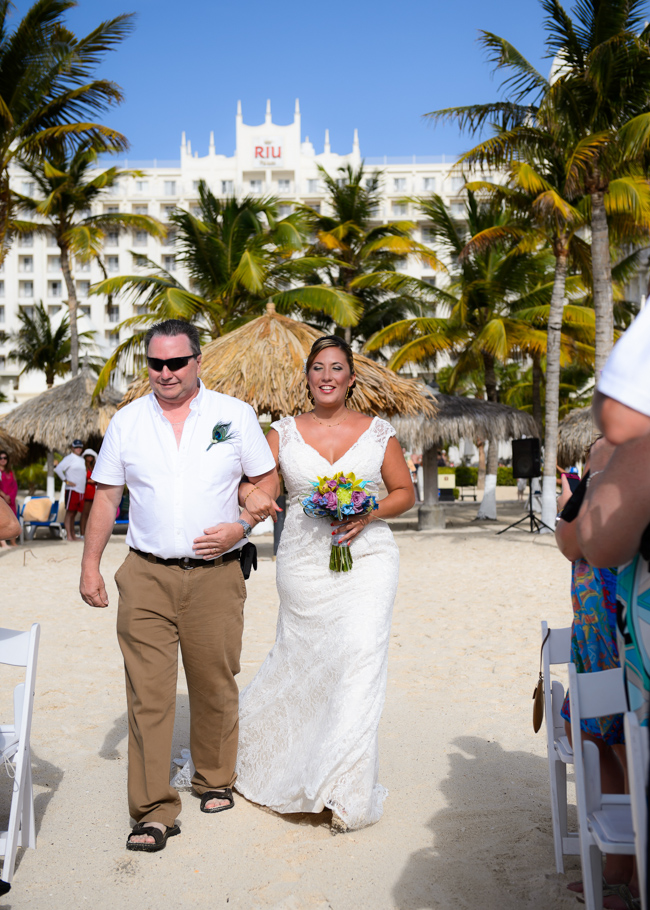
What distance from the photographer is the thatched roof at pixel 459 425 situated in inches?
778

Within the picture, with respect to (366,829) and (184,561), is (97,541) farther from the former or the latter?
(366,829)

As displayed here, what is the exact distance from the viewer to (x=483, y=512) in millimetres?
21719

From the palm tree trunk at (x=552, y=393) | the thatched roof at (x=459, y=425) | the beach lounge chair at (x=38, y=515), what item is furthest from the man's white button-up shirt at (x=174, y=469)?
the thatched roof at (x=459, y=425)

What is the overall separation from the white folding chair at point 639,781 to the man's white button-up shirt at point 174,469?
2.32m

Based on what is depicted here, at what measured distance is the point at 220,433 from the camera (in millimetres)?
3836

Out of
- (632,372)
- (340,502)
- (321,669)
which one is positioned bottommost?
(321,669)

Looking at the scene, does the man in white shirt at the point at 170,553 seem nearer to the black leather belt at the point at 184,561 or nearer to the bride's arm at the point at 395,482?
the black leather belt at the point at 184,561

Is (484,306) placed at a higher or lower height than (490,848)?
higher

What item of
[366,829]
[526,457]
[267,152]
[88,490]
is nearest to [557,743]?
[366,829]

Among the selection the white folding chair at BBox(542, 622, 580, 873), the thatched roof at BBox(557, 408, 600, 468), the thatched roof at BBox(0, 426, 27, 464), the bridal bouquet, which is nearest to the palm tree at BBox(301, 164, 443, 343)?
the thatched roof at BBox(557, 408, 600, 468)

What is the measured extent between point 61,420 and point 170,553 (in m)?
18.8

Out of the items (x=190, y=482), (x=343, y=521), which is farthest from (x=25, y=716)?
(x=343, y=521)

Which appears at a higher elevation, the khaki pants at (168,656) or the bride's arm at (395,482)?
the bride's arm at (395,482)

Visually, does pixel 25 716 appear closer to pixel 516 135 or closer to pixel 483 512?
pixel 516 135
